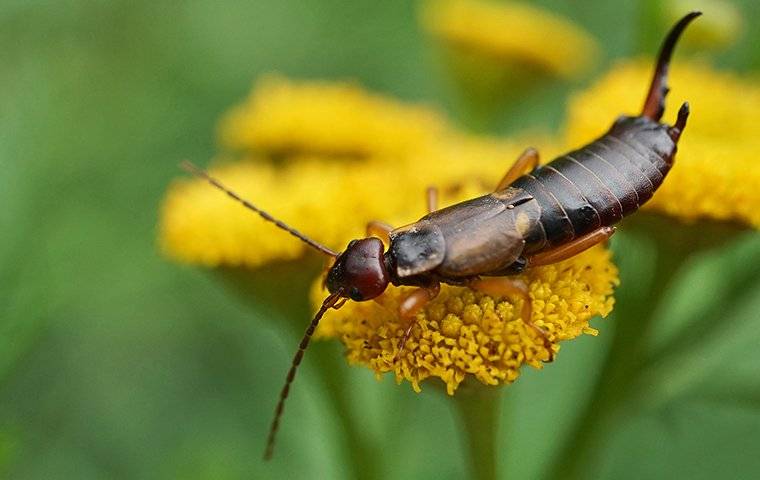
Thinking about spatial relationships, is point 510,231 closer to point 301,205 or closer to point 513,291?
point 513,291

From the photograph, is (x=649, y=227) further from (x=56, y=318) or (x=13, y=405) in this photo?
(x=56, y=318)

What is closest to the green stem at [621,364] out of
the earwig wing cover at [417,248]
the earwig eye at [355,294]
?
the earwig wing cover at [417,248]

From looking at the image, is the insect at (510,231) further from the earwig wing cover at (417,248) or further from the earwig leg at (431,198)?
the earwig leg at (431,198)

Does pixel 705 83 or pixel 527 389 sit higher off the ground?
pixel 705 83

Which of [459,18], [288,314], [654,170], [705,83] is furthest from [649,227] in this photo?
[459,18]

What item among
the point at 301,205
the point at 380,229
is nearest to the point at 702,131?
the point at 380,229
